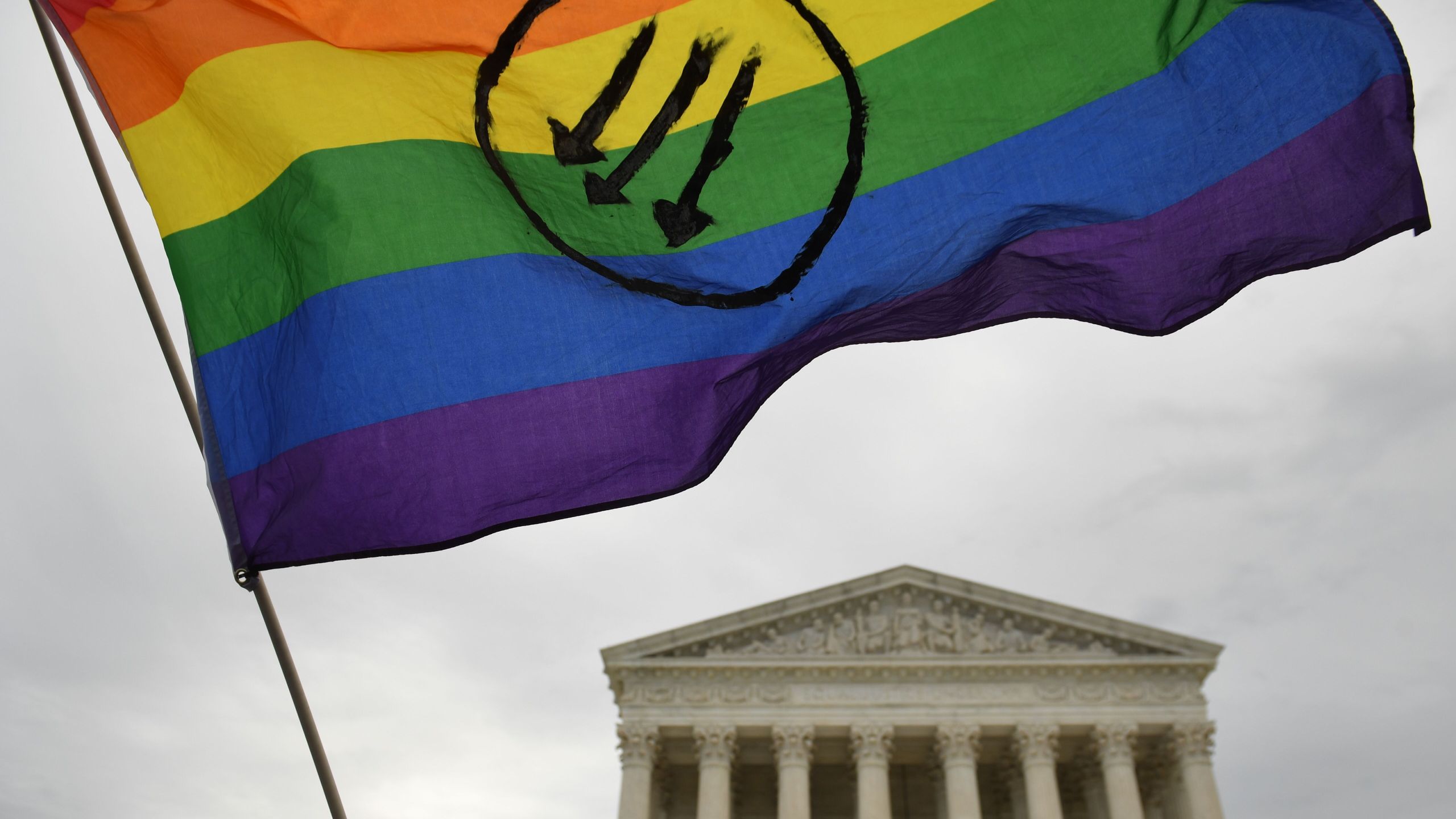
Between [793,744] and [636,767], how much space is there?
194 inches

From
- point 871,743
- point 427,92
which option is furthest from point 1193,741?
point 427,92

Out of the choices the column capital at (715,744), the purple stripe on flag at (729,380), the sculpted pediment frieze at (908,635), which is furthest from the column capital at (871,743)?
the purple stripe on flag at (729,380)

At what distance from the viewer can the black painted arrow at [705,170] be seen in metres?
5.96

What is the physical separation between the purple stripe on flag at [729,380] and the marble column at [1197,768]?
110ft

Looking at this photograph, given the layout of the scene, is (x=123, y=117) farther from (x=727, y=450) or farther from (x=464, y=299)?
(x=727, y=450)

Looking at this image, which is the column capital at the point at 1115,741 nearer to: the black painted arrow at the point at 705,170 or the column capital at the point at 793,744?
the column capital at the point at 793,744

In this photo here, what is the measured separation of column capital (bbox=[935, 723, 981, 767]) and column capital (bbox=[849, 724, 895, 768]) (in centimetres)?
152

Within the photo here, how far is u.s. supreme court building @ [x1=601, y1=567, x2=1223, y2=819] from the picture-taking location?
35344 millimetres

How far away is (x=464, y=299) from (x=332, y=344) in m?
0.67

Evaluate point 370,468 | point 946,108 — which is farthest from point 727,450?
point 946,108

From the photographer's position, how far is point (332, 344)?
5555 mm

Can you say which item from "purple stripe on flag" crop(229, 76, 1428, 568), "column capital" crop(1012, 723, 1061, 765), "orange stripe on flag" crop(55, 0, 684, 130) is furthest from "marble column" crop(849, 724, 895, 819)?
"orange stripe on flag" crop(55, 0, 684, 130)

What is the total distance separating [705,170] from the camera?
605cm

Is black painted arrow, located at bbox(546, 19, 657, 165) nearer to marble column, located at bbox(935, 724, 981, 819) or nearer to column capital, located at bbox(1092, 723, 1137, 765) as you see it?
marble column, located at bbox(935, 724, 981, 819)
